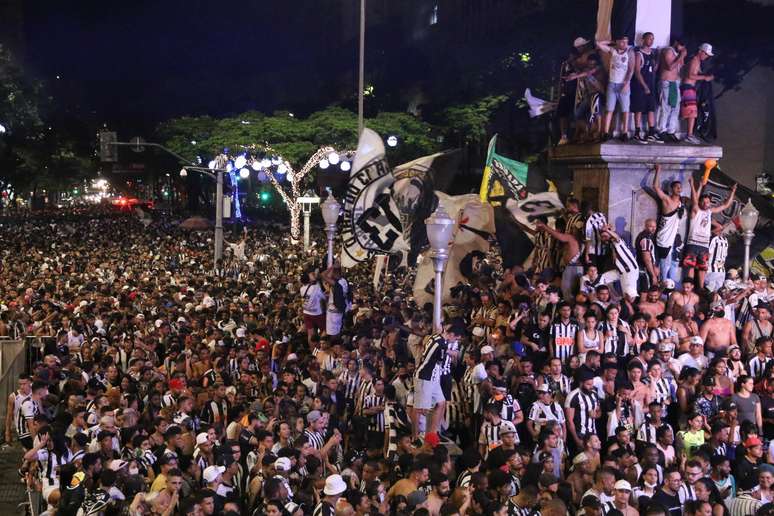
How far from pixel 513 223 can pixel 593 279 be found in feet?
9.29

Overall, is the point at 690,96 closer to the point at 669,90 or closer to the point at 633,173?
the point at 669,90

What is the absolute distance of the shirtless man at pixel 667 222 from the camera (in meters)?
14.2

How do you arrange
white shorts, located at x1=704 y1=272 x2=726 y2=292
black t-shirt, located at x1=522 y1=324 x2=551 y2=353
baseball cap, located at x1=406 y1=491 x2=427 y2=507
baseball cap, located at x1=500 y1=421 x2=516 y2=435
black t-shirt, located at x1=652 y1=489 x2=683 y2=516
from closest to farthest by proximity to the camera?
baseball cap, located at x1=406 y1=491 x2=427 y2=507 → black t-shirt, located at x1=652 y1=489 x2=683 y2=516 → baseball cap, located at x1=500 y1=421 x2=516 y2=435 → black t-shirt, located at x1=522 y1=324 x2=551 y2=353 → white shorts, located at x1=704 y1=272 x2=726 y2=292

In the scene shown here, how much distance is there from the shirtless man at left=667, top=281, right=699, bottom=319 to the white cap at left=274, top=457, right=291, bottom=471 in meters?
5.89

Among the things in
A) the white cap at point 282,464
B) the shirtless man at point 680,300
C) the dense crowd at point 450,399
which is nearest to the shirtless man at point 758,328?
the dense crowd at point 450,399

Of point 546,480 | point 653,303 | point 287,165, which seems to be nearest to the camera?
point 546,480

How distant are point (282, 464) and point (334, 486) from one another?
0.84m

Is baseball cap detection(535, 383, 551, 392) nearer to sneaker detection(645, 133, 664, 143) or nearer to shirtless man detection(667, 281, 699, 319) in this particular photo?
shirtless man detection(667, 281, 699, 319)

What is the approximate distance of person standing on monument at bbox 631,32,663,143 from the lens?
14.2 metres

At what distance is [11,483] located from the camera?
13.0 meters

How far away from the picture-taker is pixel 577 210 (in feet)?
46.5

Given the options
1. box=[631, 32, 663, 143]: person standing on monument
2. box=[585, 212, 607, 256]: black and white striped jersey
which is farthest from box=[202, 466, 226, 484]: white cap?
box=[631, 32, 663, 143]: person standing on monument

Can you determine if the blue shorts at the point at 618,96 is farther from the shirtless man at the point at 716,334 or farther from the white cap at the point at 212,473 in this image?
the white cap at the point at 212,473

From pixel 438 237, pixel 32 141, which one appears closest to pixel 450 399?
pixel 438 237
